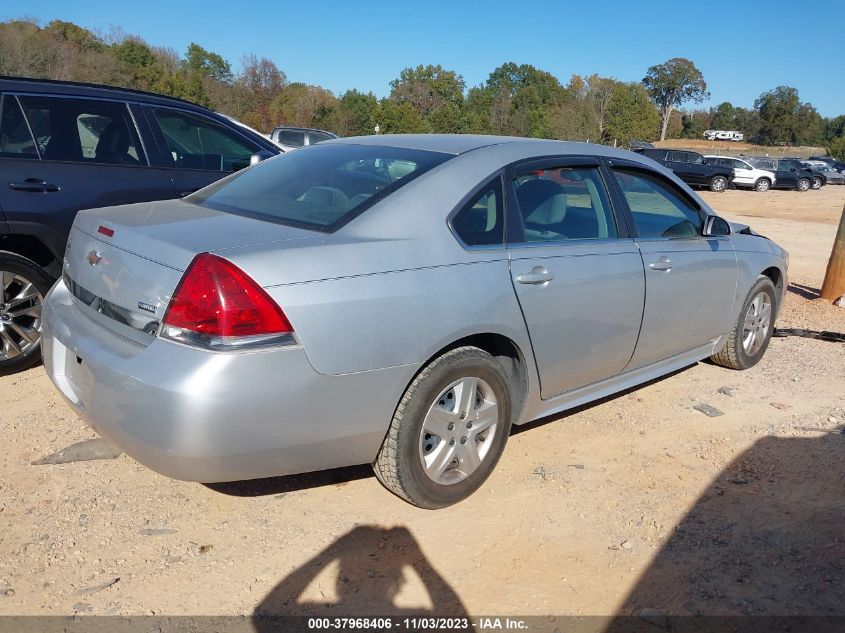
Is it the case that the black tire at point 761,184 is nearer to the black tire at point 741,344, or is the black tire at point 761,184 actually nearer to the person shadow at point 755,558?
the black tire at point 741,344

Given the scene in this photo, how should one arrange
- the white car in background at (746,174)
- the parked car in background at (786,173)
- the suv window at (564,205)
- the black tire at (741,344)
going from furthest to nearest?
the parked car in background at (786,173) < the white car in background at (746,174) < the black tire at (741,344) < the suv window at (564,205)

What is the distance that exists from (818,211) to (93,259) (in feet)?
87.0

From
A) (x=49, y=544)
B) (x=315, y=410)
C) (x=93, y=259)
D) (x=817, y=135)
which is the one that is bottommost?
(x=49, y=544)

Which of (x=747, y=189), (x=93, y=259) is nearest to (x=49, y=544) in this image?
(x=93, y=259)

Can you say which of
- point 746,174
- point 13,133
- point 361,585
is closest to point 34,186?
point 13,133

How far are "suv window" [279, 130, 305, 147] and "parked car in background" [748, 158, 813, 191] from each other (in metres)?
26.6

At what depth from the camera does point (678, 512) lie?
→ 11.1 ft

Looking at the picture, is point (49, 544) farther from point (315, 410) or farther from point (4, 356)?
point (4, 356)

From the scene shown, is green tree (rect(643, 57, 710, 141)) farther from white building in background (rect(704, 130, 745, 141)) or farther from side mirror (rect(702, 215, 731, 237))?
side mirror (rect(702, 215, 731, 237))

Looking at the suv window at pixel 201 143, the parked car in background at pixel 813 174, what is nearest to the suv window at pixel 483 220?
the suv window at pixel 201 143

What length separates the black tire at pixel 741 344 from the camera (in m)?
5.20

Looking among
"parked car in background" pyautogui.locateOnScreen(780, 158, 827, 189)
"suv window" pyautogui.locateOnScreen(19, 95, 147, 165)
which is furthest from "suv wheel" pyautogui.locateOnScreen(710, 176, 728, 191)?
"suv window" pyautogui.locateOnScreen(19, 95, 147, 165)

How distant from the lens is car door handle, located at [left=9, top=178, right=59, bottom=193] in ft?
15.0

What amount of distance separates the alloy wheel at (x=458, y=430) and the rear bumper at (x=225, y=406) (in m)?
0.27
